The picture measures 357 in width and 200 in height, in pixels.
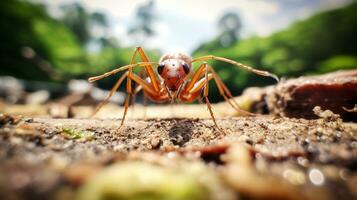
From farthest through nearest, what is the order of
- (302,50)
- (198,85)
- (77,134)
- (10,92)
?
(10,92), (302,50), (198,85), (77,134)

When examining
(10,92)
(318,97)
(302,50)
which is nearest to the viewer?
(318,97)

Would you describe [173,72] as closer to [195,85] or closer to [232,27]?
[195,85]

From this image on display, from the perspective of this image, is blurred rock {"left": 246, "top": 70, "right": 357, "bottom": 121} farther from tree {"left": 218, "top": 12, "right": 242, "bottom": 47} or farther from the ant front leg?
tree {"left": 218, "top": 12, "right": 242, "bottom": 47}

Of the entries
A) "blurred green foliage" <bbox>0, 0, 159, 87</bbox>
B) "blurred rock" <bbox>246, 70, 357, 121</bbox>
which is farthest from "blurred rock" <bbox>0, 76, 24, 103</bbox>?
"blurred rock" <bbox>246, 70, 357, 121</bbox>

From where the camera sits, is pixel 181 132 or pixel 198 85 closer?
pixel 181 132

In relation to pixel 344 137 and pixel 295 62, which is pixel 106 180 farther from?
pixel 295 62

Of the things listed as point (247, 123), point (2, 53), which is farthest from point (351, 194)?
point (2, 53)

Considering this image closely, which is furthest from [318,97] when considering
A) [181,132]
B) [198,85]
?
[181,132]
